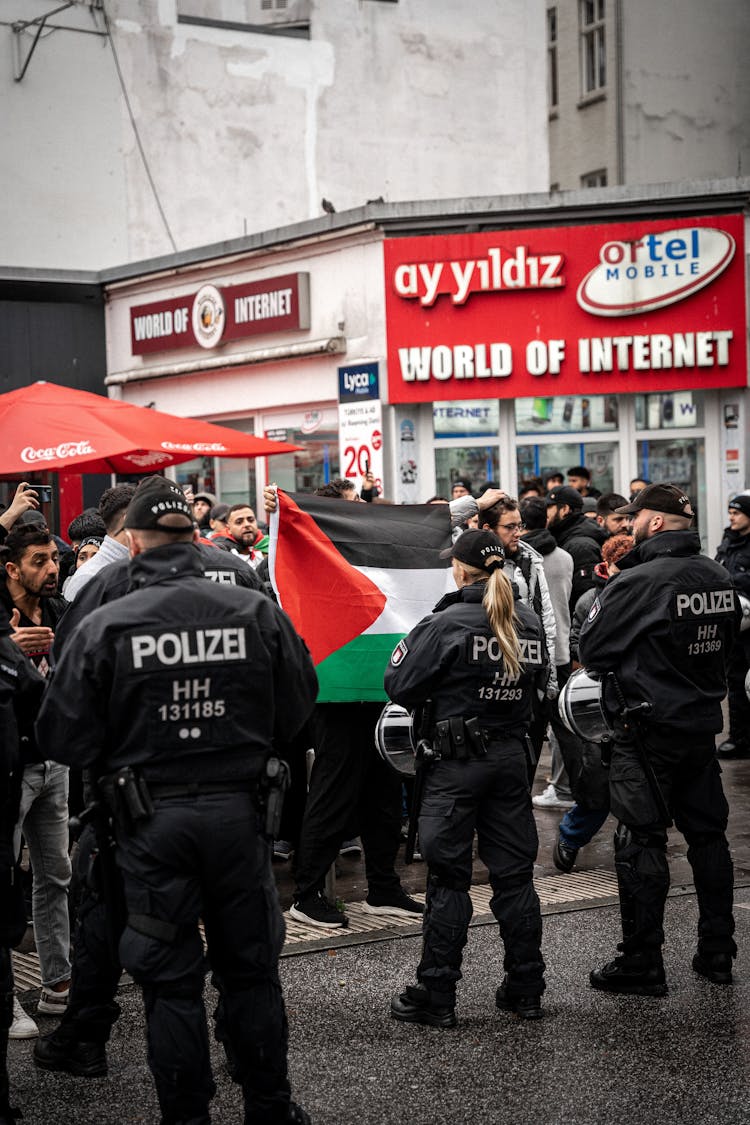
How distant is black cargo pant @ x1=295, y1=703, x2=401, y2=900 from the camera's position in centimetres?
693

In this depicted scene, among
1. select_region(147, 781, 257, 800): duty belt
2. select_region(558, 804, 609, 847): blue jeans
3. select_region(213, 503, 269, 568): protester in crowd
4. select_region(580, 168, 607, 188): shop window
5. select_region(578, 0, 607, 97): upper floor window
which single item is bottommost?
select_region(558, 804, 609, 847): blue jeans

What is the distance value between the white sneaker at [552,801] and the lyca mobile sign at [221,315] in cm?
993

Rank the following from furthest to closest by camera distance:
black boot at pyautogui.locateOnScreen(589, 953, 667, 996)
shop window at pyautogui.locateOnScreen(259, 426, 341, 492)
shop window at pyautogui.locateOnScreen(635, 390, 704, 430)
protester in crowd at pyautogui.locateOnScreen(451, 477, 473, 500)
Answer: shop window at pyautogui.locateOnScreen(259, 426, 341, 492) < shop window at pyautogui.locateOnScreen(635, 390, 704, 430) < protester in crowd at pyautogui.locateOnScreen(451, 477, 473, 500) < black boot at pyautogui.locateOnScreen(589, 953, 667, 996)

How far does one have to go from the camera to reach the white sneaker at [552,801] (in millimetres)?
9242

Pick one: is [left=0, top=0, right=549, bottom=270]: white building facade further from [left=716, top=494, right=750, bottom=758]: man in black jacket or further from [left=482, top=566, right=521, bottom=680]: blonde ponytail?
[left=482, top=566, right=521, bottom=680]: blonde ponytail

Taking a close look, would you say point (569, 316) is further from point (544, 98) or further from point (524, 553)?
point (544, 98)

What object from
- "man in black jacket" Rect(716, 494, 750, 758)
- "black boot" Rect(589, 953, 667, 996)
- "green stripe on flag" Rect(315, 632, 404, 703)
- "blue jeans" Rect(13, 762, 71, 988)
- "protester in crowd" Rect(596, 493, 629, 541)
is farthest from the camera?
"man in black jacket" Rect(716, 494, 750, 758)

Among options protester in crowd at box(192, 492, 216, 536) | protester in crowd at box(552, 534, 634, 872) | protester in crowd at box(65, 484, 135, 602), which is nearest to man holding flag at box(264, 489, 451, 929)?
protester in crowd at box(65, 484, 135, 602)

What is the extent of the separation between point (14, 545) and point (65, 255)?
1889 cm

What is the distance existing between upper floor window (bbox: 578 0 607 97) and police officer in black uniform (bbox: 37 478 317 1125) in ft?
81.7

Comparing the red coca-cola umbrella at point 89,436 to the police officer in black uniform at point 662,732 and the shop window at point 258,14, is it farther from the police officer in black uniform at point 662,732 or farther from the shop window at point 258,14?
the shop window at point 258,14

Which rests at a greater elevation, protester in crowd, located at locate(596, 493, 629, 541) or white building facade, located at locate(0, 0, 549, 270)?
white building facade, located at locate(0, 0, 549, 270)

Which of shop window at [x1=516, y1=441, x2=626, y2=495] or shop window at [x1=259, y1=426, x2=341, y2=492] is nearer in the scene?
shop window at [x1=516, y1=441, x2=626, y2=495]

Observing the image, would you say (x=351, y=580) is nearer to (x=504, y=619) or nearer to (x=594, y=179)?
(x=504, y=619)
